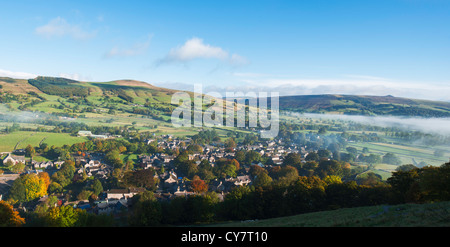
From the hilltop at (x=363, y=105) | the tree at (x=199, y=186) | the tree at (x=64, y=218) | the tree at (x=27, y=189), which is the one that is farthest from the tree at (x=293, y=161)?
the hilltop at (x=363, y=105)

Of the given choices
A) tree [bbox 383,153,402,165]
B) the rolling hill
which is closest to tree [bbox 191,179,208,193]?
tree [bbox 383,153,402,165]

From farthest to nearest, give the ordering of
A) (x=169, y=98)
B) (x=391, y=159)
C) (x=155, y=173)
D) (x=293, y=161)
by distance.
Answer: (x=169, y=98), (x=391, y=159), (x=293, y=161), (x=155, y=173)

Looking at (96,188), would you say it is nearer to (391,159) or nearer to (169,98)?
(391,159)

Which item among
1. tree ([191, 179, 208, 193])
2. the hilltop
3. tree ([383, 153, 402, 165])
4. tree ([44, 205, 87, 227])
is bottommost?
tree ([191, 179, 208, 193])

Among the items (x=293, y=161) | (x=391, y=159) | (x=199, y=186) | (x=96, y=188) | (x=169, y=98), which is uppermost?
(x=169, y=98)

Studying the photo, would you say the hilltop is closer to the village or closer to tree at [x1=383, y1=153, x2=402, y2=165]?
tree at [x1=383, y1=153, x2=402, y2=165]

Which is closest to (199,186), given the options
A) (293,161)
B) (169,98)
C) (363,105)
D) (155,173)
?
(155,173)

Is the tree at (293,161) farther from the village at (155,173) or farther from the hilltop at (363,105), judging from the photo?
the hilltop at (363,105)

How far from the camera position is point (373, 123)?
11325cm

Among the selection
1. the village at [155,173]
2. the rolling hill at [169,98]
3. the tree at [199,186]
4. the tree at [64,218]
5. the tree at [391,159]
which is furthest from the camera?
the rolling hill at [169,98]

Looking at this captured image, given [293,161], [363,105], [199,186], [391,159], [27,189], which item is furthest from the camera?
[363,105]

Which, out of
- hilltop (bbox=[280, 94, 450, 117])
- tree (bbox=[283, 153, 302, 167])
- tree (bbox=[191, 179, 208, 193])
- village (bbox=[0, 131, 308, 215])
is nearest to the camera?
village (bbox=[0, 131, 308, 215])
